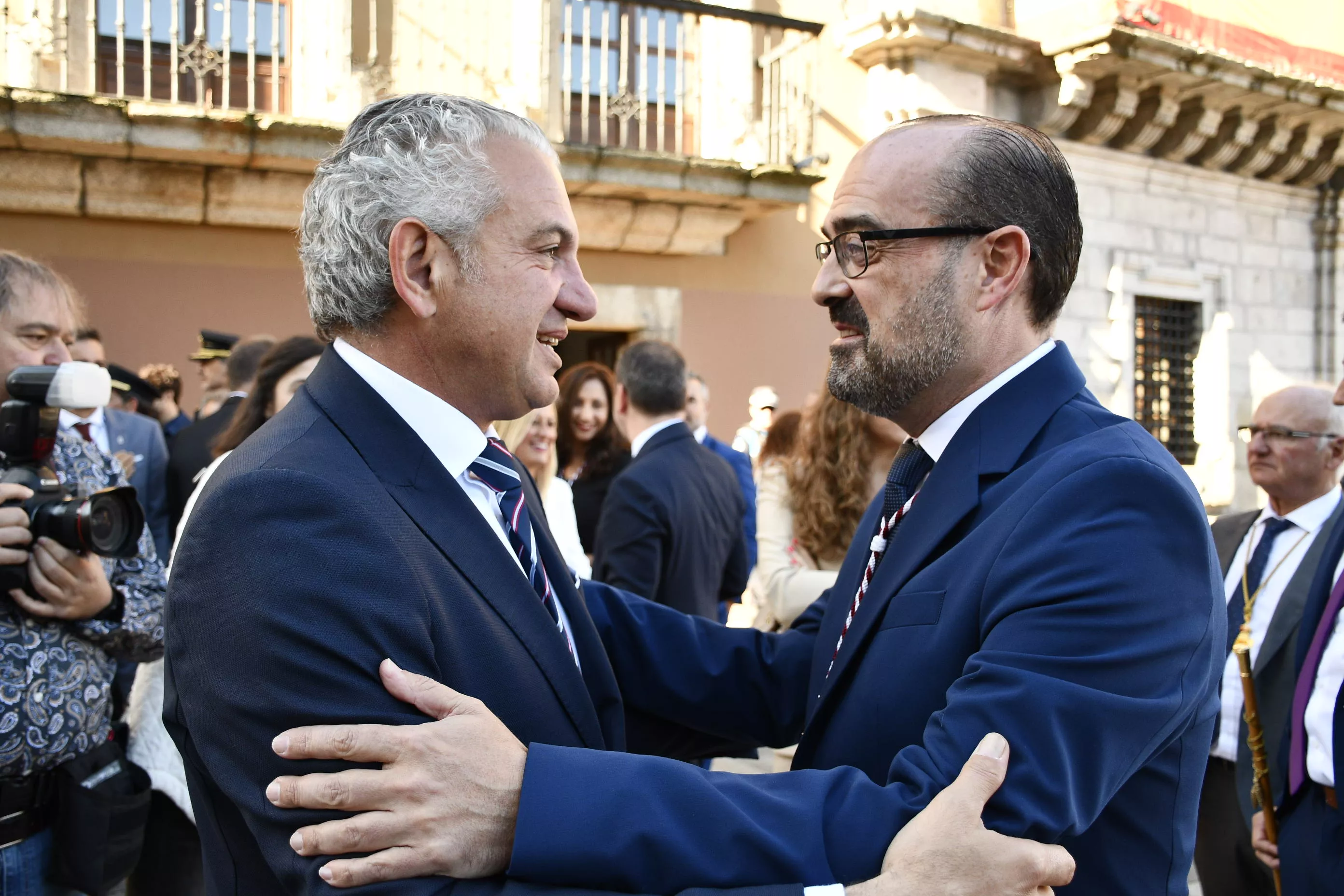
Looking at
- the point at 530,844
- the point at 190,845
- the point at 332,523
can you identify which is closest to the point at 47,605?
the point at 190,845

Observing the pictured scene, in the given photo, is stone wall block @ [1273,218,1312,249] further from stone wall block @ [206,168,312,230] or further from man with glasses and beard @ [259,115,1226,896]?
man with glasses and beard @ [259,115,1226,896]

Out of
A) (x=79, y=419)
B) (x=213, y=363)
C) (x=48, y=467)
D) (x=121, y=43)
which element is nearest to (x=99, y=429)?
(x=79, y=419)

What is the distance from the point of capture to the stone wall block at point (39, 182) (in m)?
7.09

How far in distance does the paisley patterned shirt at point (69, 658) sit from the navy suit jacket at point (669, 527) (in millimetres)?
1808

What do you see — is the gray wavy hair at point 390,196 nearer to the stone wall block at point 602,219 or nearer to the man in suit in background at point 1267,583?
the man in suit in background at point 1267,583

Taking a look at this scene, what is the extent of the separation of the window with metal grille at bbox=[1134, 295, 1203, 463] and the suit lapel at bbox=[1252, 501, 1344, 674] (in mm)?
8336

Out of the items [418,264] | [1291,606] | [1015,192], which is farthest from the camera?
[1291,606]

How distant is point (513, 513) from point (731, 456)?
4.39 metres

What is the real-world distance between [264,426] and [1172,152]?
1168 centimetres

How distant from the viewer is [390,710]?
1323 mm

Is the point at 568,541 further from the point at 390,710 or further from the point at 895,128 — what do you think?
the point at 390,710

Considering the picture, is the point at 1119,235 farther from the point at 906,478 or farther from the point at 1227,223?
the point at 906,478

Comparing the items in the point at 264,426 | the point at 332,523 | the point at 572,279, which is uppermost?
the point at 572,279

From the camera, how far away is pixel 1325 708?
2.80 metres
